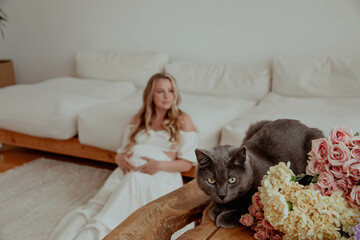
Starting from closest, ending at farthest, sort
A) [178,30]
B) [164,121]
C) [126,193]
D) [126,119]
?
1. [126,193]
2. [164,121]
3. [126,119]
4. [178,30]

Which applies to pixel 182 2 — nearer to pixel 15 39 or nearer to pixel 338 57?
pixel 338 57

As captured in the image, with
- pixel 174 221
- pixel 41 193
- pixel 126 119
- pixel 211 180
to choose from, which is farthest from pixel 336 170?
pixel 41 193

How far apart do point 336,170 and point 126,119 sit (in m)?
1.78

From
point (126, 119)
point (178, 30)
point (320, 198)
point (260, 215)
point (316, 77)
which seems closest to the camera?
point (320, 198)

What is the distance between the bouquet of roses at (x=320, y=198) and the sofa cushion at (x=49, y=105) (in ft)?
6.88

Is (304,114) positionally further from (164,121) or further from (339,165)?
(339,165)

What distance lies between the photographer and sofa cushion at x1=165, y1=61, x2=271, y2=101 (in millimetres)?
2760

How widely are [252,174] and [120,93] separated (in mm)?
2258

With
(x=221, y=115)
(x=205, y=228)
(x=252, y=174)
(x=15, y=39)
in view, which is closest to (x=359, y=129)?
(x=221, y=115)

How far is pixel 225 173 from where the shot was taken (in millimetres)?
824

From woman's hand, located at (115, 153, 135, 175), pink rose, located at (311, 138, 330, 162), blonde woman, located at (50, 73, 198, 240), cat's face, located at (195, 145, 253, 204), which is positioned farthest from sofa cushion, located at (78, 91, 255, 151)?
pink rose, located at (311, 138, 330, 162)

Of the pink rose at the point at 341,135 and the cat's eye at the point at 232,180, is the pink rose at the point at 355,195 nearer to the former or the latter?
the pink rose at the point at 341,135

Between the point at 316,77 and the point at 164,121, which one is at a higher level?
the point at 316,77

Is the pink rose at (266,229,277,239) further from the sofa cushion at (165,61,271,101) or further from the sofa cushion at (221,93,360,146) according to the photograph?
the sofa cushion at (165,61,271,101)
